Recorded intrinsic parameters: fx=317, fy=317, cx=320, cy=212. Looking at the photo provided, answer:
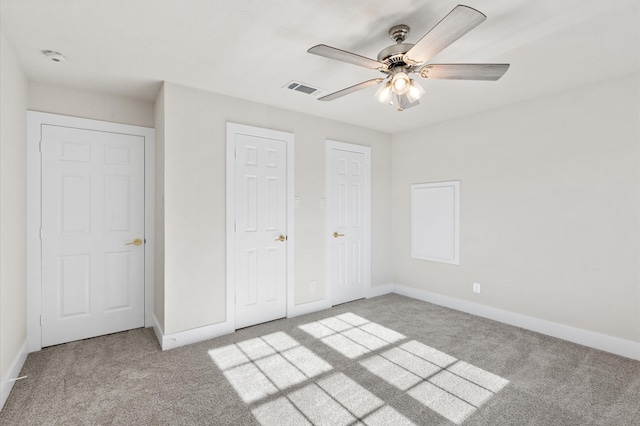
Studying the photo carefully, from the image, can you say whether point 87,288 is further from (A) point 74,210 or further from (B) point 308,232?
(B) point 308,232

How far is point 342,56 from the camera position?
1.94m

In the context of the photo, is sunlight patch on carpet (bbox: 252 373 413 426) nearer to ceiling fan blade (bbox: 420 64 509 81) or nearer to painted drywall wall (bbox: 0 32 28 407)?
painted drywall wall (bbox: 0 32 28 407)

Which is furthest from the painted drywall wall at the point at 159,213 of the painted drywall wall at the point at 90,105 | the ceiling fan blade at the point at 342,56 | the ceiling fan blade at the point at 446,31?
the ceiling fan blade at the point at 446,31

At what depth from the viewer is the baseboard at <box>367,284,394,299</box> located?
4652 millimetres

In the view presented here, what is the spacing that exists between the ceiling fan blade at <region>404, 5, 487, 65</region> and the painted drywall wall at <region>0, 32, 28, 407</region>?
273cm

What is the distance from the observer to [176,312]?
305 centimetres

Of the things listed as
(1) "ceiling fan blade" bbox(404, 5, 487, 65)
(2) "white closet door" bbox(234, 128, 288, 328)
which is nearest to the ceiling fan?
(1) "ceiling fan blade" bbox(404, 5, 487, 65)

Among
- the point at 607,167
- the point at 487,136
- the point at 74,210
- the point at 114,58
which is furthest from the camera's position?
the point at 487,136

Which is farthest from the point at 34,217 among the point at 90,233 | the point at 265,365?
the point at 265,365

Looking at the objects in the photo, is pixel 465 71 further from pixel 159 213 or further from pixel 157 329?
pixel 157 329

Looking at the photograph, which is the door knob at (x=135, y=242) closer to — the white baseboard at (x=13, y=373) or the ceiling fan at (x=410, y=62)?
the white baseboard at (x=13, y=373)

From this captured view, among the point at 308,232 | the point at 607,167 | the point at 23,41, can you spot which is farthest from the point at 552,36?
the point at 23,41

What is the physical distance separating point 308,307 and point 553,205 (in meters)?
2.94

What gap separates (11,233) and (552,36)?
4175mm
